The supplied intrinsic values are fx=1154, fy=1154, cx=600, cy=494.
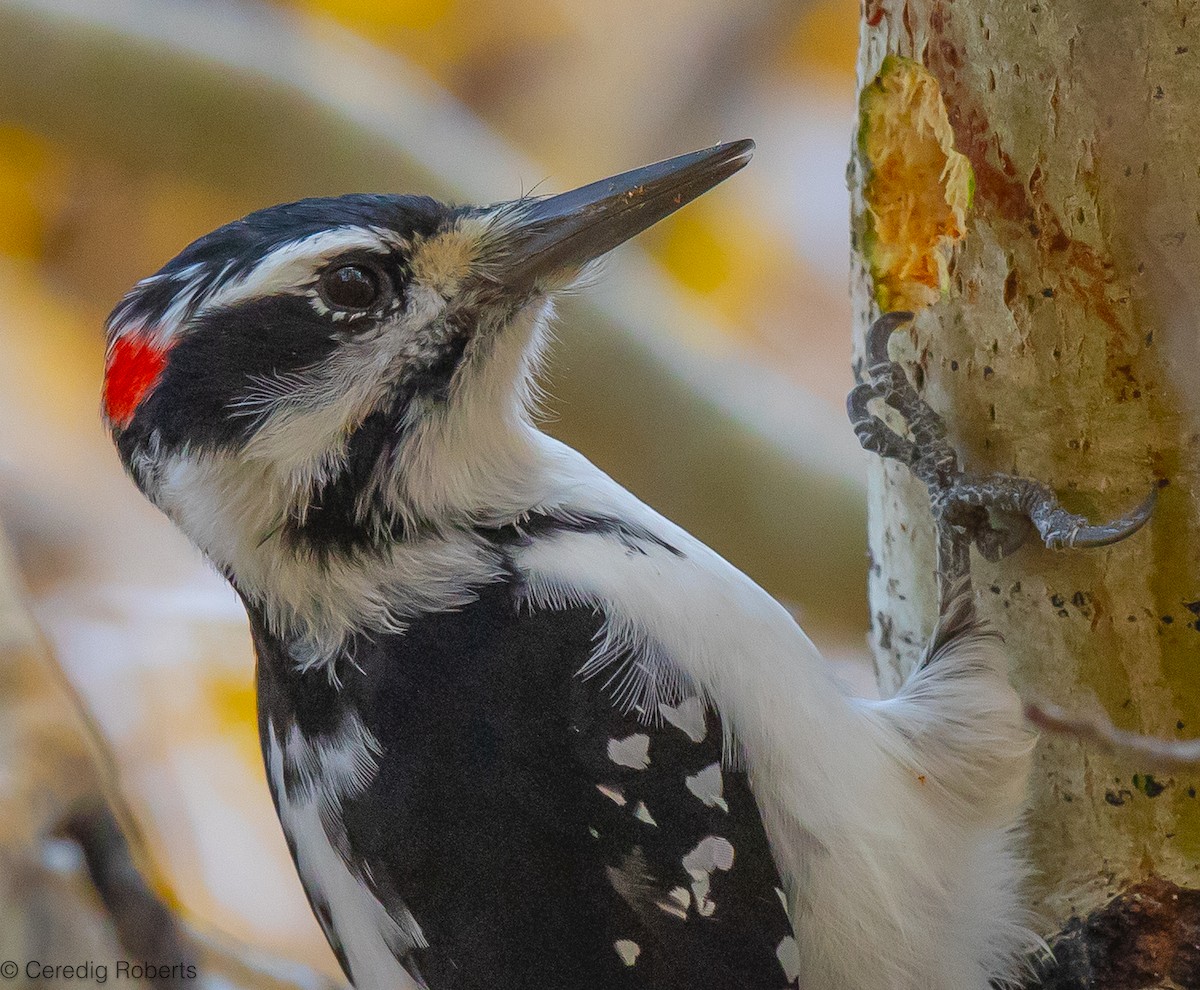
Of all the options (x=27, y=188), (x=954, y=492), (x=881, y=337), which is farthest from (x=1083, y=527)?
(x=27, y=188)

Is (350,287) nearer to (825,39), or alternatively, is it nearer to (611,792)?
(611,792)

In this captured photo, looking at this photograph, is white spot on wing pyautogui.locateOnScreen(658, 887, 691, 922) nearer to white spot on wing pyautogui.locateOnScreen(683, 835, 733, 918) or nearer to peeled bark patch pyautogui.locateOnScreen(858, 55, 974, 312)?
white spot on wing pyautogui.locateOnScreen(683, 835, 733, 918)

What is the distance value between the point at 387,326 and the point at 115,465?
4.55ft

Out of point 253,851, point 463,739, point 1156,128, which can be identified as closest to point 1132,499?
point 1156,128

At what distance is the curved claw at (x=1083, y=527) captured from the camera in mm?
979

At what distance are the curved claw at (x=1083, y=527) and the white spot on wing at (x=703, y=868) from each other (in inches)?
15.9

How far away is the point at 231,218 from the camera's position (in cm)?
212

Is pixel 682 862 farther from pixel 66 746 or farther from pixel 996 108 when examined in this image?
pixel 66 746

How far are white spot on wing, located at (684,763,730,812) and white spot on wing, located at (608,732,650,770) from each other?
0.14ft

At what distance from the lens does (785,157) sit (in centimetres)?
254

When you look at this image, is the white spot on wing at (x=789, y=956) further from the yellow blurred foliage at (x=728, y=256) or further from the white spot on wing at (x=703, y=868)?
the yellow blurred foliage at (x=728, y=256)

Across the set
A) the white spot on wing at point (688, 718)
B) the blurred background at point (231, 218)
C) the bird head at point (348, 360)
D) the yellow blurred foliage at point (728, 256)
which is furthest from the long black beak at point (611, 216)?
the yellow blurred foliage at point (728, 256)

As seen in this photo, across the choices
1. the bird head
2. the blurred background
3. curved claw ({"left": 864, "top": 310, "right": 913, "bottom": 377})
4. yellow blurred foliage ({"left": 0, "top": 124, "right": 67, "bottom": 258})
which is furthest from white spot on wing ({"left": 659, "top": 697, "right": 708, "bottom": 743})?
yellow blurred foliage ({"left": 0, "top": 124, "right": 67, "bottom": 258})

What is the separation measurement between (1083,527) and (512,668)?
0.52 meters
